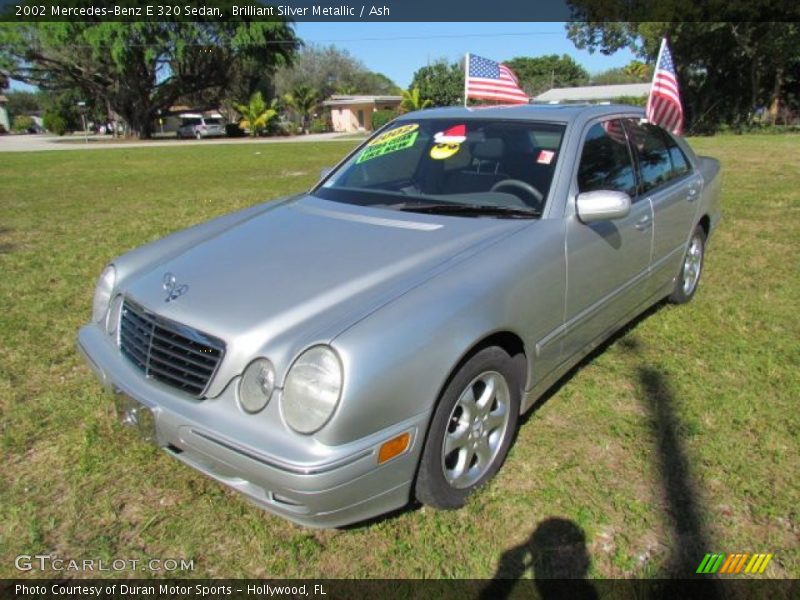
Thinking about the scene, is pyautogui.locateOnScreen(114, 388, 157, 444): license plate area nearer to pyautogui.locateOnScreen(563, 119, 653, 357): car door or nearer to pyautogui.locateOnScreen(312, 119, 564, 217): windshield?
pyautogui.locateOnScreen(312, 119, 564, 217): windshield

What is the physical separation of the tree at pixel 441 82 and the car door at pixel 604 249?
47.8 metres

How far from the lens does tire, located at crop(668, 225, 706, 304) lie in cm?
453

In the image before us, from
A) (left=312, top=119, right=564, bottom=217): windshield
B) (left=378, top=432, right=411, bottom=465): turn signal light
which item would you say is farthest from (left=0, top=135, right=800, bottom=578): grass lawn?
(left=312, top=119, right=564, bottom=217): windshield

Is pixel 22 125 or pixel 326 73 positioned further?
pixel 326 73

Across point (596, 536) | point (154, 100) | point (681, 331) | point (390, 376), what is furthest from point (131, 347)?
point (154, 100)

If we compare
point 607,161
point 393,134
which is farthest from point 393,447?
point 393,134

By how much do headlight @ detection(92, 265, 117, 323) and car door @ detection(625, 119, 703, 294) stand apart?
2.98 meters

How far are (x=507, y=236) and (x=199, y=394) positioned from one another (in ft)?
4.70

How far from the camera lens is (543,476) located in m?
2.73

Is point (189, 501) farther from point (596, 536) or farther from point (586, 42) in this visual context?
point (586, 42)

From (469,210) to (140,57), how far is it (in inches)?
1605

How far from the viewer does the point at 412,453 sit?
216 centimetres

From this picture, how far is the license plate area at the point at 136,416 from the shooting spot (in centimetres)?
231

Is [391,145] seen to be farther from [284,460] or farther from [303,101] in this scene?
[303,101]
